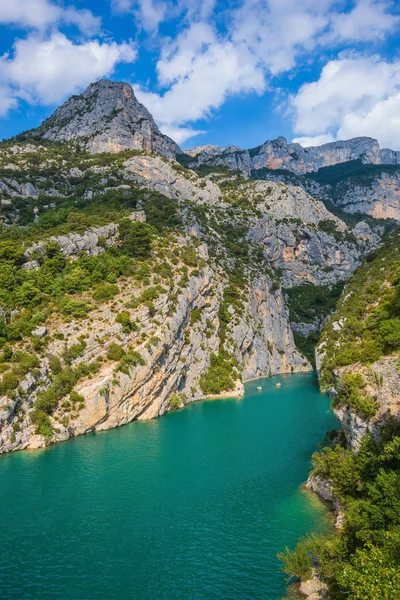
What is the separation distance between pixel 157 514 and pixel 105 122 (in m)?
130

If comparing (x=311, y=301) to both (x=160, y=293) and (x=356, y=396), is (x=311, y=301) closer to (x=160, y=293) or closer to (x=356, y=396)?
(x=160, y=293)

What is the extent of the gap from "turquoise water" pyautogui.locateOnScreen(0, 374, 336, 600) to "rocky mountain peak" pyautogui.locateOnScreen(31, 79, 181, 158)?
10725 centimetres

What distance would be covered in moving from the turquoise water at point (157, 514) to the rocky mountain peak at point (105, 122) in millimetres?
107253

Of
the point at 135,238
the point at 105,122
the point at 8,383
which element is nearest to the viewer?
the point at 8,383

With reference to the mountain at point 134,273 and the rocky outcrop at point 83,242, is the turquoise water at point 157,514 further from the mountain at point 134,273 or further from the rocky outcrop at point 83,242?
the rocky outcrop at point 83,242

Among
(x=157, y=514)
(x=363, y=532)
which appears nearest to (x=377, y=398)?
(x=363, y=532)

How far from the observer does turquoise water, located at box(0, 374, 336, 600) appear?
19.6 m

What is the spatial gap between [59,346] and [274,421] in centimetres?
3008

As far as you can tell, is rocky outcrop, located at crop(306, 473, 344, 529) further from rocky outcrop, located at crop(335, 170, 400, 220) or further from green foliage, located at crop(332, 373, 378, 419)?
rocky outcrop, located at crop(335, 170, 400, 220)

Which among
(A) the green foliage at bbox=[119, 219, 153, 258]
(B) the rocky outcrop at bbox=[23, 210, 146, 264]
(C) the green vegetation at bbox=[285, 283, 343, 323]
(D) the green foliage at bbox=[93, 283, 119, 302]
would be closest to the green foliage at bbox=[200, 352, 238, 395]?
(D) the green foliage at bbox=[93, 283, 119, 302]

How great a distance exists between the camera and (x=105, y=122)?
13050 centimetres

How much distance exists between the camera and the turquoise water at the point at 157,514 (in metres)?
19.6

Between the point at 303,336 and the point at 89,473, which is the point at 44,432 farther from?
the point at 303,336

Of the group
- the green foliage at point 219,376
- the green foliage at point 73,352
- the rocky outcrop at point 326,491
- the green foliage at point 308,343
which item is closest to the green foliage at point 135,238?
the green foliage at point 219,376
